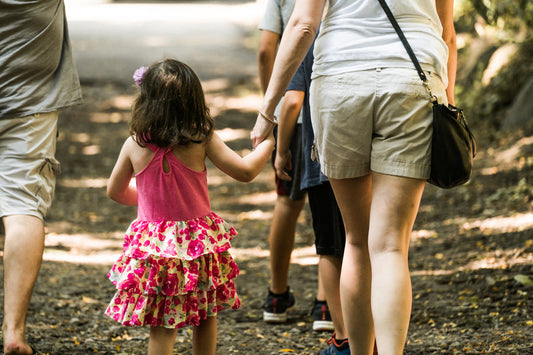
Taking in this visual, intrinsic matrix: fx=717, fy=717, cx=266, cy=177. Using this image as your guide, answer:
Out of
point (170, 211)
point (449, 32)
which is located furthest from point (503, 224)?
point (170, 211)

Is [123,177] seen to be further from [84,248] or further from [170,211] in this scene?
[84,248]

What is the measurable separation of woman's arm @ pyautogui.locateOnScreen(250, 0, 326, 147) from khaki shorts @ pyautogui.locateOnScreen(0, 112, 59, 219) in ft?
4.17

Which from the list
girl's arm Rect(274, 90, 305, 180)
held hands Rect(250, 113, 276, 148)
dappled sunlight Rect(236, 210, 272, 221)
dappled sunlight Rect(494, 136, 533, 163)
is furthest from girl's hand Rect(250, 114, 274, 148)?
dappled sunlight Rect(494, 136, 533, 163)

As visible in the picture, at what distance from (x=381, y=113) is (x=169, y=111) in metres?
0.88

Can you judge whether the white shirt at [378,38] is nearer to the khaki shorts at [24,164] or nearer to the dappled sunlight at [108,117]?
the khaki shorts at [24,164]

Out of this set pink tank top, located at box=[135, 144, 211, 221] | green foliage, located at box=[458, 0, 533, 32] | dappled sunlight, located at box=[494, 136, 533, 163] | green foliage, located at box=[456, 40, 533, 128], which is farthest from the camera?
green foliage, located at box=[456, 40, 533, 128]

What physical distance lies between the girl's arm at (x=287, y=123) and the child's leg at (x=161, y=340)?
3.60 feet

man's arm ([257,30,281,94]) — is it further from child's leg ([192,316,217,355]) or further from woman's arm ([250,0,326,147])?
child's leg ([192,316,217,355])

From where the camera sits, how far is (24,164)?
11.5 feet

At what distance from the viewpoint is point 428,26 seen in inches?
103

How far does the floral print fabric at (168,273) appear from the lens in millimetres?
2883

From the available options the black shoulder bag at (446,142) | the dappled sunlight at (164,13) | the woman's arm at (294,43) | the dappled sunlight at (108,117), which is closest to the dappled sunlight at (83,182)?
the dappled sunlight at (108,117)

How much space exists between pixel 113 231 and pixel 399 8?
487cm

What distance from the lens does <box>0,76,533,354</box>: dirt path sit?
3873 millimetres
